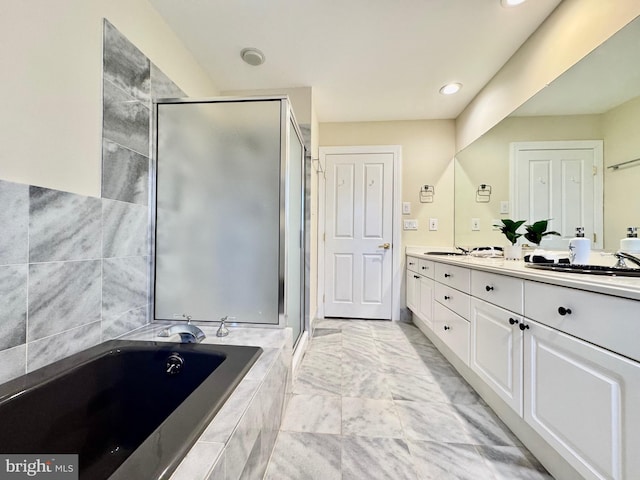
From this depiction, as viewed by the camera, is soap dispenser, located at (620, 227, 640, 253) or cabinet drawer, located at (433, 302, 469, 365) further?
cabinet drawer, located at (433, 302, 469, 365)

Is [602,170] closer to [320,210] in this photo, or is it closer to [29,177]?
[320,210]

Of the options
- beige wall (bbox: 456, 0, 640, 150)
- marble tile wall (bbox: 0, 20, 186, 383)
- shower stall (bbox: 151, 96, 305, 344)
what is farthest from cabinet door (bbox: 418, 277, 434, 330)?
marble tile wall (bbox: 0, 20, 186, 383)

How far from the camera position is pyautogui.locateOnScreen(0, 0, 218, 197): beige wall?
841mm

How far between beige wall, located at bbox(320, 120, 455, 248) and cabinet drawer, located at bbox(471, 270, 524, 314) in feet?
4.93

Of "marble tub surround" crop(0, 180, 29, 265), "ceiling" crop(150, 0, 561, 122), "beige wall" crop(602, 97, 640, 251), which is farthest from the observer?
"ceiling" crop(150, 0, 561, 122)

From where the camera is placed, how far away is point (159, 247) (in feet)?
4.95

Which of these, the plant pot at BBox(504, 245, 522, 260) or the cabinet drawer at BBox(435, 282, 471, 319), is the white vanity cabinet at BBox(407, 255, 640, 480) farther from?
the plant pot at BBox(504, 245, 522, 260)

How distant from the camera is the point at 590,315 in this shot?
0.79 m

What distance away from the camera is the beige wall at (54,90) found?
0.84 meters

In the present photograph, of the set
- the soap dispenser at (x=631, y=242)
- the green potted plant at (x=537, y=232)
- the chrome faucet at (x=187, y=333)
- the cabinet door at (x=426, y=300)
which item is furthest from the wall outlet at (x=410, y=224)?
the chrome faucet at (x=187, y=333)

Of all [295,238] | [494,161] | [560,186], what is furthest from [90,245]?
[494,161]

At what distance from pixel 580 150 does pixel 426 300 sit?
1.41 m

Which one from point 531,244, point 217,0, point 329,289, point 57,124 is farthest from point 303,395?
point 217,0

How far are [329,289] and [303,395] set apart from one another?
1.51m
